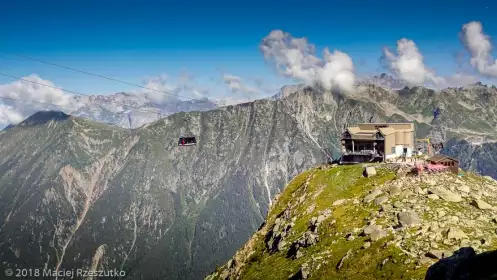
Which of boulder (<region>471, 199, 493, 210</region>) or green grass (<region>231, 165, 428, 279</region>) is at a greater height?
boulder (<region>471, 199, 493, 210</region>)

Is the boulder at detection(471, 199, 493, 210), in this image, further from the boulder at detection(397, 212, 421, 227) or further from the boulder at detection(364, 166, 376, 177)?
the boulder at detection(364, 166, 376, 177)

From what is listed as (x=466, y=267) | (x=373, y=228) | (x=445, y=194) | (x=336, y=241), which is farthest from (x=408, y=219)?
(x=466, y=267)

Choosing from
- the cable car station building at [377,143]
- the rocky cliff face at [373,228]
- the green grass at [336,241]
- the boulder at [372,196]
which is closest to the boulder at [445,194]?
the rocky cliff face at [373,228]

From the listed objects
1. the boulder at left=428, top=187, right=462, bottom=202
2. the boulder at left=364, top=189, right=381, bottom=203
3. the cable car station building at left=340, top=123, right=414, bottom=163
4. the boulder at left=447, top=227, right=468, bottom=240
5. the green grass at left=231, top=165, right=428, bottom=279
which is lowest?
the green grass at left=231, top=165, right=428, bottom=279

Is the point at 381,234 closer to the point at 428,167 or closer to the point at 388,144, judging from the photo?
the point at 428,167

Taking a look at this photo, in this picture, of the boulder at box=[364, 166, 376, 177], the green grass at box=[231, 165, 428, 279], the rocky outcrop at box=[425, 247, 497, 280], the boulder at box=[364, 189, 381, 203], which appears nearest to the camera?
the rocky outcrop at box=[425, 247, 497, 280]

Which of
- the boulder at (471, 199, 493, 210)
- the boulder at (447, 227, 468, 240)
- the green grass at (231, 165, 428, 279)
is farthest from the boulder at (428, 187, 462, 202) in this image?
the boulder at (447, 227, 468, 240)

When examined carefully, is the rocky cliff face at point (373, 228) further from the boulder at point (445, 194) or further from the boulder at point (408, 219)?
the boulder at point (408, 219)
